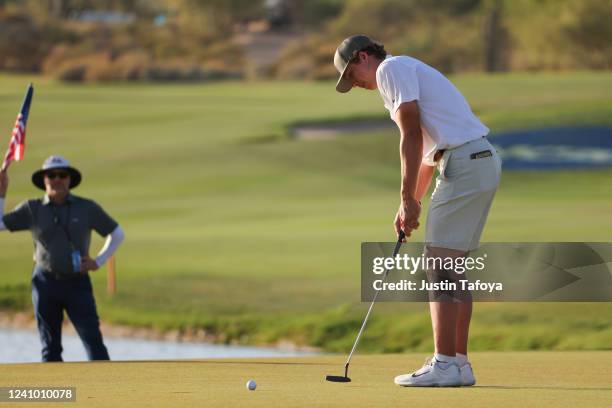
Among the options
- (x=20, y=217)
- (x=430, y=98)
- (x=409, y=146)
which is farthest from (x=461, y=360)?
(x=20, y=217)

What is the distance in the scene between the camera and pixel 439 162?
841 cm

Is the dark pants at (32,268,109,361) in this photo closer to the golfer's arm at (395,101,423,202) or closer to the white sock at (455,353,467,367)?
the white sock at (455,353,467,367)

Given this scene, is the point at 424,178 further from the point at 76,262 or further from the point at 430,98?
the point at 76,262

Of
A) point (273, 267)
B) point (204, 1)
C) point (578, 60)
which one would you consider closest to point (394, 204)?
point (273, 267)

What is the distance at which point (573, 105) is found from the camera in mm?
49781

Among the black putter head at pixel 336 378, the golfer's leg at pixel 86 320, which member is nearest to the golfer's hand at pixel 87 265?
the golfer's leg at pixel 86 320

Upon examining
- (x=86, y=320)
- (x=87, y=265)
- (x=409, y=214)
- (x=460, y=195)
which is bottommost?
(x=409, y=214)

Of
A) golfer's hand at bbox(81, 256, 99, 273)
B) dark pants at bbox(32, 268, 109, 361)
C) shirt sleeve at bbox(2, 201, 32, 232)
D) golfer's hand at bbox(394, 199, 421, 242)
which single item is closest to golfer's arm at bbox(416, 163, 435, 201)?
golfer's hand at bbox(394, 199, 421, 242)

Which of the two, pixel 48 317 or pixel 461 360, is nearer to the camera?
pixel 461 360

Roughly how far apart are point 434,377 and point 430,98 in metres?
1.55

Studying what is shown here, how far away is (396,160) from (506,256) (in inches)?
1031

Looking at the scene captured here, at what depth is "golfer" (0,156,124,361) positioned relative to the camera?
1133 centimetres

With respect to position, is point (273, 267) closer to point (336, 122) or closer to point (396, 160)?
point (396, 160)

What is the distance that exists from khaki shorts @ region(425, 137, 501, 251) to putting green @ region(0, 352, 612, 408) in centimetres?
85
